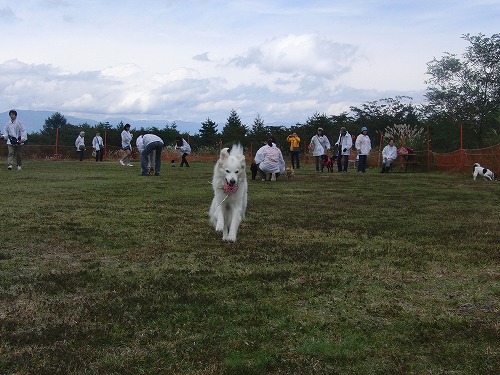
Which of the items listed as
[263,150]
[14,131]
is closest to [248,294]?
[263,150]

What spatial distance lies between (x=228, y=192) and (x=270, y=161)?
970cm

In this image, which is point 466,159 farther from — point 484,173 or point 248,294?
point 248,294

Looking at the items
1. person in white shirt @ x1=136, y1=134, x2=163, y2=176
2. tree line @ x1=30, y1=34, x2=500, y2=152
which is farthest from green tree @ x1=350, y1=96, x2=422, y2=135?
person in white shirt @ x1=136, y1=134, x2=163, y2=176

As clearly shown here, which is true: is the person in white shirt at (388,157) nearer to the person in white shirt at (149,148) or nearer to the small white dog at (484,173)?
the small white dog at (484,173)

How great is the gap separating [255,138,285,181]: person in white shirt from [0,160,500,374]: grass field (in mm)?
7967

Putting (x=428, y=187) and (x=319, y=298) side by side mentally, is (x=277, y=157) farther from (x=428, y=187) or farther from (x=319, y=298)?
(x=319, y=298)

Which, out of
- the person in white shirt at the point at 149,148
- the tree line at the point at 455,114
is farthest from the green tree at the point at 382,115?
the person in white shirt at the point at 149,148

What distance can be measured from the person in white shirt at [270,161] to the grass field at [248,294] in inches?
314

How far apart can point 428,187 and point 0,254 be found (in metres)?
12.4

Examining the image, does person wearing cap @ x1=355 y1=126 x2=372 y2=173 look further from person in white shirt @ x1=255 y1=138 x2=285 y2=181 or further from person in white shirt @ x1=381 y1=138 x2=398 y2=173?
person in white shirt @ x1=255 y1=138 x2=285 y2=181

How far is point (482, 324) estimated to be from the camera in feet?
12.9

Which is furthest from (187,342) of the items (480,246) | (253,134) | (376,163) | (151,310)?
(253,134)

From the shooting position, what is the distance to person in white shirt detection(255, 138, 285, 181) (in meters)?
17.4

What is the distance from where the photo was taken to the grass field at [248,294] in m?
3.33
